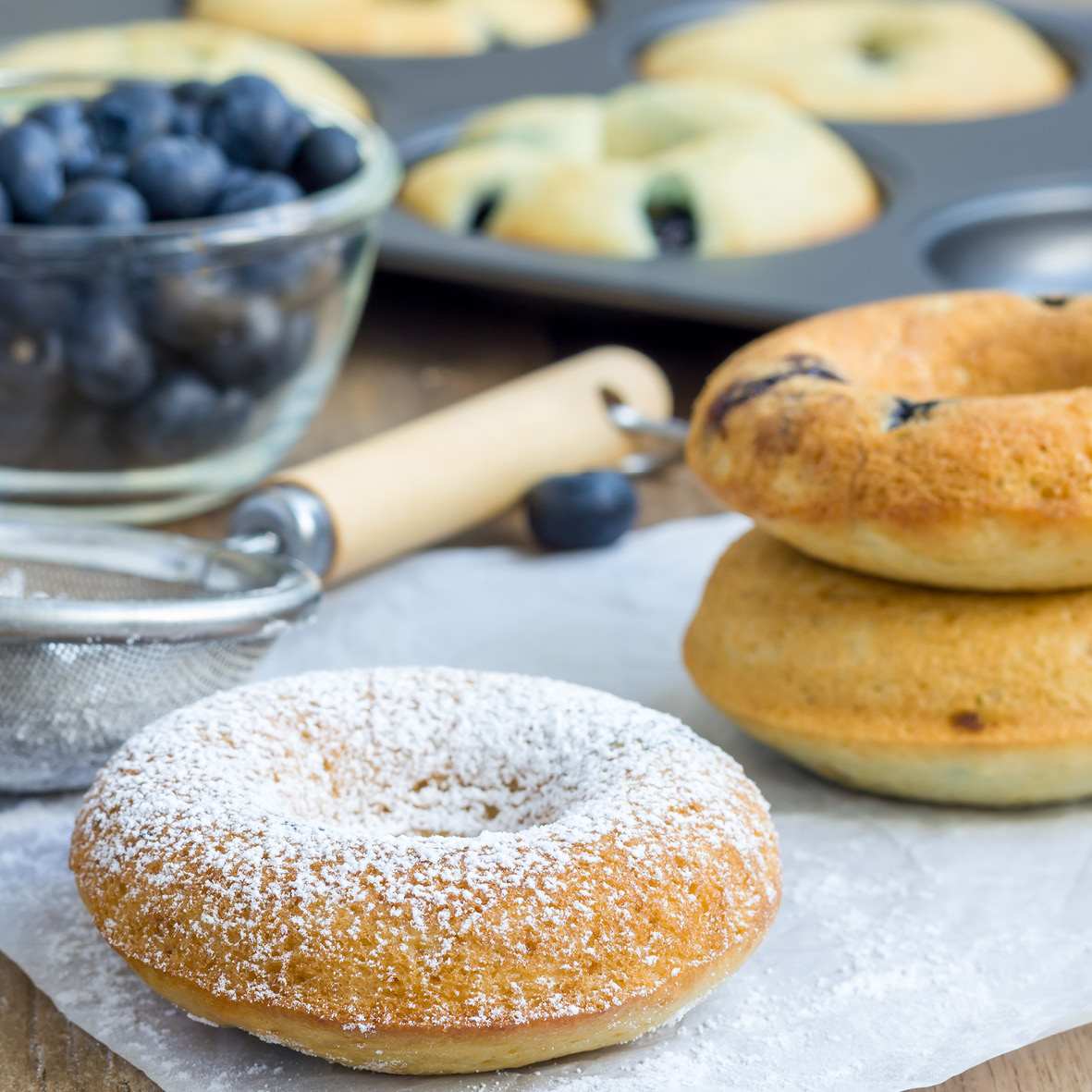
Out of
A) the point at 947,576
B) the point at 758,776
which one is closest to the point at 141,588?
the point at 758,776

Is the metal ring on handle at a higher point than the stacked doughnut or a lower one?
lower

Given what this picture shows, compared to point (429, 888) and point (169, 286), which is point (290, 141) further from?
point (429, 888)

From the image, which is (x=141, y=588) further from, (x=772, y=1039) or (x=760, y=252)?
(x=760, y=252)

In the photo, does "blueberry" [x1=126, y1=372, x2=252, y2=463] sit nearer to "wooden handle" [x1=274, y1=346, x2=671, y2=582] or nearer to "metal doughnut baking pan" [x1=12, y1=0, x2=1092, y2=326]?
"wooden handle" [x1=274, y1=346, x2=671, y2=582]

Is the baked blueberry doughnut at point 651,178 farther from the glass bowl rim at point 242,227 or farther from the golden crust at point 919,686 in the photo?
the golden crust at point 919,686

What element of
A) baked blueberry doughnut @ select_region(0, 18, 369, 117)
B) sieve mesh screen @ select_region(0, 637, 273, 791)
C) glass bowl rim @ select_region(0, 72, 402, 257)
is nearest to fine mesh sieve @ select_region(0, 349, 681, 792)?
sieve mesh screen @ select_region(0, 637, 273, 791)
